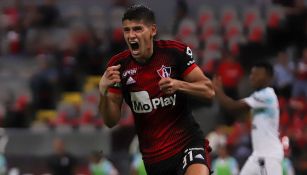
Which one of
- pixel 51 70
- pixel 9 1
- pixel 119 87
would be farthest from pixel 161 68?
pixel 9 1

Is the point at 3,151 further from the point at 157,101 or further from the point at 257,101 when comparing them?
the point at 157,101

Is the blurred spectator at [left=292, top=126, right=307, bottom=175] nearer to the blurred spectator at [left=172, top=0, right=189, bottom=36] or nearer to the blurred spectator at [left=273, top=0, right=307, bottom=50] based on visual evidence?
the blurred spectator at [left=273, top=0, right=307, bottom=50]

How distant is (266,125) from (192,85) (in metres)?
3.25

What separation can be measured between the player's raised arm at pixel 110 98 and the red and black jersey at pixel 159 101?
0.33ft

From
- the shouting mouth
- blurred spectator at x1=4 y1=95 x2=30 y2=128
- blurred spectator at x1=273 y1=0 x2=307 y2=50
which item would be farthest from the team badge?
blurred spectator at x1=273 y1=0 x2=307 y2=50

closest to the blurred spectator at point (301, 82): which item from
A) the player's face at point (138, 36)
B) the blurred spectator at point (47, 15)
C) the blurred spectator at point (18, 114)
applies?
the blurred spectator at point (18, 114)

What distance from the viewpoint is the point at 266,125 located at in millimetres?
11000

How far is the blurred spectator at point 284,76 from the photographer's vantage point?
19334 millimetres

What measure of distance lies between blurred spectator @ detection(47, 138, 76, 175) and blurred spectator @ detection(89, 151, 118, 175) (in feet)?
1.98

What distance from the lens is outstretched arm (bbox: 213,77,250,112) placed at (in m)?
10.2

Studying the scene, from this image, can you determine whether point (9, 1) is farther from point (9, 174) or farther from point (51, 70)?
point (9, 174)

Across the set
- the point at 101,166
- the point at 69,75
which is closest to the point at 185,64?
the point at 101,166

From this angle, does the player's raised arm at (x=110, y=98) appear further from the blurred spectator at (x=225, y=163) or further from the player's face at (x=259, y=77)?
the blurred spectator at (x=225, y=163)

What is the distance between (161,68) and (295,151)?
29.9 feet
